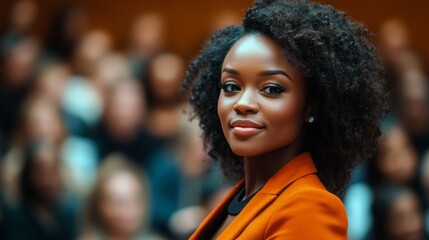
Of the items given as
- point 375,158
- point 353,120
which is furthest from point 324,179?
point 375,158

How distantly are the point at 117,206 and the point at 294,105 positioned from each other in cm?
380

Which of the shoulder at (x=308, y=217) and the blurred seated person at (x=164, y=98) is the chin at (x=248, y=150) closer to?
the shoulder at (x=308, y=217)

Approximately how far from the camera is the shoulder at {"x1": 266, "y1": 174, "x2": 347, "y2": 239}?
2156 mm

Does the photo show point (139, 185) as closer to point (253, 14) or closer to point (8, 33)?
point (8, 33)

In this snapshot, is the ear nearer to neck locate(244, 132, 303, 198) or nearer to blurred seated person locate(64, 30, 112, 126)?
neck locate(244, 132, 303, 198)

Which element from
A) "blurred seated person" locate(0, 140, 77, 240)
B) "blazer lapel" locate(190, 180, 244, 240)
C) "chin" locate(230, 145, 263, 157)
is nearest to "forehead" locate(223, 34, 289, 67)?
"chin" locate(230, 145, 263, 157)

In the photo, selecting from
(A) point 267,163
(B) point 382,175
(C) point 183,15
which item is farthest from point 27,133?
(A) point 267,163

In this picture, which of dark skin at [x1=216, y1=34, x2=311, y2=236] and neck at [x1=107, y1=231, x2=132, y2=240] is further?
neck at [x1=107, y1=231, x2=132, y2=240]

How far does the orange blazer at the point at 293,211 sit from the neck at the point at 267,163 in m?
0.04

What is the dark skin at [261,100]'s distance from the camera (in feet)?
7.80

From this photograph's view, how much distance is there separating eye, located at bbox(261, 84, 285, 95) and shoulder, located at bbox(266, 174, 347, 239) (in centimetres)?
28

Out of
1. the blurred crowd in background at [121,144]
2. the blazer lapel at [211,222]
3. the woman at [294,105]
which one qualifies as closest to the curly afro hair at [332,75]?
the woman at [294,105]

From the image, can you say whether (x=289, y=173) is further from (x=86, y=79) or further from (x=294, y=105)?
(x=86, y=79)

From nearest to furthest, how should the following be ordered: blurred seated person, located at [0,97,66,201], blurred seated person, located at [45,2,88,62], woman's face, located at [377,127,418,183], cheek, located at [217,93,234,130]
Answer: cheek, located at [217,93,234,130] < blurred seated person, located at [0,97,66,201] < woman's face, located at [377,127,418,183] < blurred seated person, located at [45,2,88,62]
